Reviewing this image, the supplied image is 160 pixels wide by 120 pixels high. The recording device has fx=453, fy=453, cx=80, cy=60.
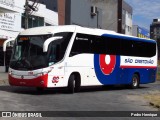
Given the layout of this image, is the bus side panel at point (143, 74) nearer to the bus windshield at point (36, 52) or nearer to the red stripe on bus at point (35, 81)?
the bus windshield at point (36, 52)

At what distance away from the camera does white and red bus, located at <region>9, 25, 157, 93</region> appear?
19531 millimetres

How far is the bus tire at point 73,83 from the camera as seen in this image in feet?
67.6

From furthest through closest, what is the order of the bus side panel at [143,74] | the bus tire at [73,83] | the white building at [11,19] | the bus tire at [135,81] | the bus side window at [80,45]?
1. the white building at [11,19]
2. the bus tire at [135,81]
3. the bus side panel at [143,74]
4. the bus side window at [80,45]
5. the bus tire at [73,83]

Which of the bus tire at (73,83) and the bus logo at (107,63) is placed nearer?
the bus tire at (73,83)

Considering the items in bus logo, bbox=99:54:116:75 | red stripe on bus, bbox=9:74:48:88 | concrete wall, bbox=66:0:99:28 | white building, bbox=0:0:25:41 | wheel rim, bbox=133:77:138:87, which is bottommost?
wheel rim, bbox=133:77:138:87

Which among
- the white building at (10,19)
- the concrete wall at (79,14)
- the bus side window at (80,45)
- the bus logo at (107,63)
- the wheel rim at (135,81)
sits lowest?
the wheel rim at (135,81)

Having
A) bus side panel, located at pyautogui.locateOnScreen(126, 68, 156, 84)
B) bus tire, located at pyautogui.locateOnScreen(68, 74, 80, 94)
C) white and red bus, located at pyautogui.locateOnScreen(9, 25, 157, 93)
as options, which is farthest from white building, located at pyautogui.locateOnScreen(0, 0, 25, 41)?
bus tire, located at pyautogui.locateOnScreen(68, 74, 80, 94)

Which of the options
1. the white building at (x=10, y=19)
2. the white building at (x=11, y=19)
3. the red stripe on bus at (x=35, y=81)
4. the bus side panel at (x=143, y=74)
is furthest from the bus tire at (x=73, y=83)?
the white building at (x=10, y=19)

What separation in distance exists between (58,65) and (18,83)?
192 centimetres

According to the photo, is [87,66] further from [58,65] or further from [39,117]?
[39,117]

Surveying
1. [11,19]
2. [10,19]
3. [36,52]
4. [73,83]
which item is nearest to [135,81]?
[73,83]

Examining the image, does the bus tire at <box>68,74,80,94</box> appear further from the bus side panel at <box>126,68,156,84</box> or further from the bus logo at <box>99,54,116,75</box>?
the bus side panel at <box>126,68,156,84</box>

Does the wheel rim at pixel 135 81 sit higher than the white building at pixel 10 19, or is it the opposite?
the white building at pixel 10 19

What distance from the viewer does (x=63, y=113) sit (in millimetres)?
13320
